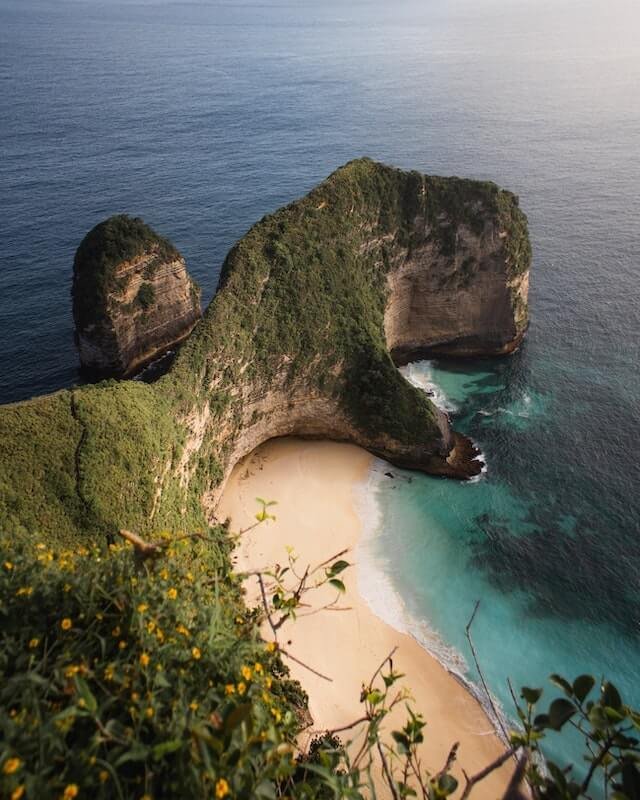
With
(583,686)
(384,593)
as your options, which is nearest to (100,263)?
(384,593)

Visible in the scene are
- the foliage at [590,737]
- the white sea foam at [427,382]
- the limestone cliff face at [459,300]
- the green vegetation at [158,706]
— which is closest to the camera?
the foliage at [590,737]

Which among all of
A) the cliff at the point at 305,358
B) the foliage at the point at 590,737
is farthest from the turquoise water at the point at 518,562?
the foliage at the point at 590,737

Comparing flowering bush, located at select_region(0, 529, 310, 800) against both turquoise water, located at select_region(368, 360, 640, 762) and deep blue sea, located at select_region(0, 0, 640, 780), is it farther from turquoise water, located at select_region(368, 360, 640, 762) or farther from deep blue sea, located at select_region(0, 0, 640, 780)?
deep blue sea, located at select_region(0, 0, 640, 780)

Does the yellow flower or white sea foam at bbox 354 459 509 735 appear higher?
the yellow flower

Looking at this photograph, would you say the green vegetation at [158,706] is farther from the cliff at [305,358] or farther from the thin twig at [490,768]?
the cliff at [305,358]

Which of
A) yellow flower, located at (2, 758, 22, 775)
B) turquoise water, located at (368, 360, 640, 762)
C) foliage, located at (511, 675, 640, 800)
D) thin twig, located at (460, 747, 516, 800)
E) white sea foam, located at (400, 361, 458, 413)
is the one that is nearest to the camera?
foliage, located at (511, 675, 640, 800)

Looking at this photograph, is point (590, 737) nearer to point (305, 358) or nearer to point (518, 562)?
point (518, 562)

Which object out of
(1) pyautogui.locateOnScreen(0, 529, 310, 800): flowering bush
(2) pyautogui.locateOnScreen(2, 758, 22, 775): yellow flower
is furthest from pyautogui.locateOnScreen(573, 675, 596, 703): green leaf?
(2) pyautogui.locateOnScreen(2, 758, 22, 775): yellow flower
